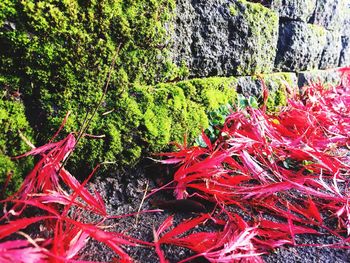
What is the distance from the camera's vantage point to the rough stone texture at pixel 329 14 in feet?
7.89

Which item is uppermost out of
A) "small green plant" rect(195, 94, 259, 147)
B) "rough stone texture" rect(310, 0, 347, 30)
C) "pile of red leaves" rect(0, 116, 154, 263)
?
"rough stone texture" rect(310, 0, 347, 30)

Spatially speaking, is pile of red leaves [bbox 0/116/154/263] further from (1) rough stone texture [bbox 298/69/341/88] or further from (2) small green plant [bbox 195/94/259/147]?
(1) rough stone texture [bbox 298/69/341/88]

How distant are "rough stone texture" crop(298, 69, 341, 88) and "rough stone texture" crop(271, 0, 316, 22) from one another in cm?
41

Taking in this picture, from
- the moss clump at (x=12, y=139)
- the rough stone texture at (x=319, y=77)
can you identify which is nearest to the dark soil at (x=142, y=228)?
the moss clump at (x=12, y=139)

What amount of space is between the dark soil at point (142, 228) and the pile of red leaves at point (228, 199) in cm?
2

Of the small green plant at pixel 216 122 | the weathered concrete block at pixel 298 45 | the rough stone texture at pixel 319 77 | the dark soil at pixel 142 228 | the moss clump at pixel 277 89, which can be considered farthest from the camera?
the rough stone texture at pixel 319 77

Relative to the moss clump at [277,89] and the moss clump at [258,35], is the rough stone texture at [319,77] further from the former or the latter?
the moss clump at [258,35]

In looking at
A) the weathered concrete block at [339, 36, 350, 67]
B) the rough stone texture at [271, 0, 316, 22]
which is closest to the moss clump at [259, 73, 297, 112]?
the rough stone texture at [271, 0, 316, 22]

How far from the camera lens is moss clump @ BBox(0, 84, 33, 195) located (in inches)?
31.6

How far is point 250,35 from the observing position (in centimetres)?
161

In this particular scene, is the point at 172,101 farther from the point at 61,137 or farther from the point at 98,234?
the point at 98,234

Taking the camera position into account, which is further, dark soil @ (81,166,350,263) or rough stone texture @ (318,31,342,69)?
rough stone texture @ (318,31,342,69)

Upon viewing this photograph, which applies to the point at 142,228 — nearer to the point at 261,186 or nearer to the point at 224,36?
the point at 261,186

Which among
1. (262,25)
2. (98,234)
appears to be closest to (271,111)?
(262,25)
